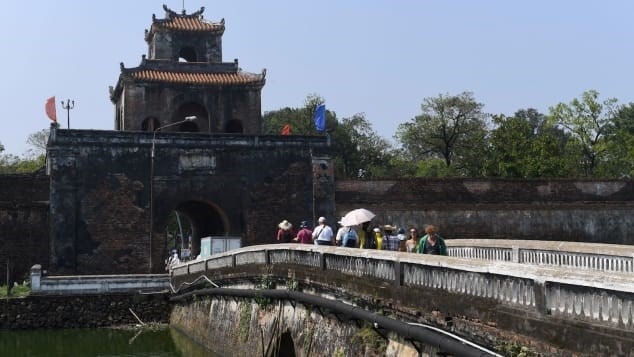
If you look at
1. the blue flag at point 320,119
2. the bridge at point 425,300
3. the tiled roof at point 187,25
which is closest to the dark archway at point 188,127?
the tiled roof at point 187,25

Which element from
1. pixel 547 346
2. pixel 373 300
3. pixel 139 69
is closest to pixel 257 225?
pixel 139 69

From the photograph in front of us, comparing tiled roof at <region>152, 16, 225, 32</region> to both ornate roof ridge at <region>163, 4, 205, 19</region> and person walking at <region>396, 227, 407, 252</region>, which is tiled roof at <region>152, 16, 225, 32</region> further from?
person walking at <region>396, 227, 407, 252</region>

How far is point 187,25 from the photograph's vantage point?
114ft

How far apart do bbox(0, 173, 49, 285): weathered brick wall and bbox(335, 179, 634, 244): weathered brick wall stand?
10.6 metres

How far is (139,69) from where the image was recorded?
106 feet

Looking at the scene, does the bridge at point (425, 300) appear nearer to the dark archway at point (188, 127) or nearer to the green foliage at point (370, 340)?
the green foliage at point (370, 340)

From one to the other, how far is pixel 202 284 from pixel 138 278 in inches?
206

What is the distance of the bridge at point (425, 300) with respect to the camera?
6328 mm

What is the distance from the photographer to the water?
67.3ft

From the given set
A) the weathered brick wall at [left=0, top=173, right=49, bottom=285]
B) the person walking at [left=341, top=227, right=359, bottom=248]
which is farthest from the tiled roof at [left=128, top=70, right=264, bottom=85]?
the person walking at [left=341, top=227, right=359, bottom=248]

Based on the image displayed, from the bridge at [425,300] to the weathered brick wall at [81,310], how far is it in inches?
243

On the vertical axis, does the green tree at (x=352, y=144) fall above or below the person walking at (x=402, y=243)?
above

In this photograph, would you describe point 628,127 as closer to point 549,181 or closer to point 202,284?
point 549,181

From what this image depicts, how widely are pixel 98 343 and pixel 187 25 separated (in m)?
16.7
